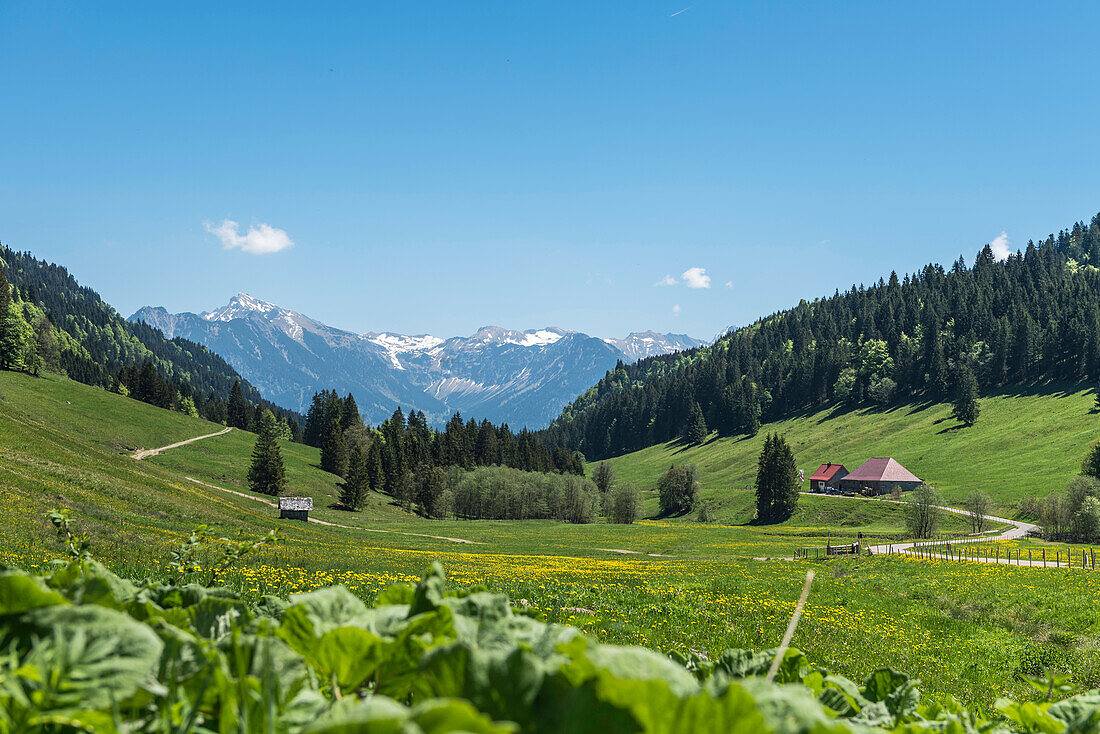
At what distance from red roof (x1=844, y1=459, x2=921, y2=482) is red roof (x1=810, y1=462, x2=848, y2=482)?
12.4ft

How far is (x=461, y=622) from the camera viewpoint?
1564 mm

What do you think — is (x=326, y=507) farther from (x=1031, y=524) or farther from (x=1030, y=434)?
(x=1030, y=434)

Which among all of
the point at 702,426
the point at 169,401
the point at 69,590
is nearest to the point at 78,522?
the point at 69,590

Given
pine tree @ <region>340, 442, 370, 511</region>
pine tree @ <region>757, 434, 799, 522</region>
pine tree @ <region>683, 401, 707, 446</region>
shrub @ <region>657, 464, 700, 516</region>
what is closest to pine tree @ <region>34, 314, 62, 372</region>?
pine tree @ <region>340, 442, 370, 511</region>

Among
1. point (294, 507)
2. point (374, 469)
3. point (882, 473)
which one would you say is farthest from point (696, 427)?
point (294, 507)

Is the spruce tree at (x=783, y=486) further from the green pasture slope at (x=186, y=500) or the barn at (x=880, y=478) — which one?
the barn at (x=880, y=478)

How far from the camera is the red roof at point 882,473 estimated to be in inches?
4528

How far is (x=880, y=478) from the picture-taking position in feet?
377

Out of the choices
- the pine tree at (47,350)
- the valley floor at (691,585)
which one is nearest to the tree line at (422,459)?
the valley floor at (691,585)

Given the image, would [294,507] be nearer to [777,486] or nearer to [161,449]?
[161,449]

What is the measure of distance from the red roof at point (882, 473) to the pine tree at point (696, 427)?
2663 inches

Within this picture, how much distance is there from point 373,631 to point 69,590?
91 centimetres

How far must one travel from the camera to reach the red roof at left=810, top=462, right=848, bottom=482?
125 m

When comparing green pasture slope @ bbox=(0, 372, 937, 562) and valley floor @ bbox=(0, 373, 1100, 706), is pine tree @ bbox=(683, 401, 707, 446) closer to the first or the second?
green pasture slope @ bbox=(0, 372, 937, 562)
